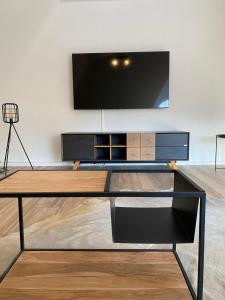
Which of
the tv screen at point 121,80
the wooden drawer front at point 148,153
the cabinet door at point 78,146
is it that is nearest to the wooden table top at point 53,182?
the cabinet door at point 78,146

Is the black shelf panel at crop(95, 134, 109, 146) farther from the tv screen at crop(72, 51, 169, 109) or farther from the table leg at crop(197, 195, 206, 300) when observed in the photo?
the table leg at crop(197, 195, 206, 300)

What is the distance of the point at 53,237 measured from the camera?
191 cm

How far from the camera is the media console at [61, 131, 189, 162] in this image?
4074mm

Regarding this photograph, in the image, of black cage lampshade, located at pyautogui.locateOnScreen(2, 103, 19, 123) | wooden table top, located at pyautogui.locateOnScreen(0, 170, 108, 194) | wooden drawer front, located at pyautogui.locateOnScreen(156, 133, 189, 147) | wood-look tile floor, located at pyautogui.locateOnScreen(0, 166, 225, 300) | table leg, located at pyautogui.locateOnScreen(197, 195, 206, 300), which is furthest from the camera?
black cage lampshade, located at pyautogui.locateOnScreen(2, 103, 19, 123)

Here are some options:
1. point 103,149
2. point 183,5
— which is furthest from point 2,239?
point 183,5

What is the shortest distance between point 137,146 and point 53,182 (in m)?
2.87

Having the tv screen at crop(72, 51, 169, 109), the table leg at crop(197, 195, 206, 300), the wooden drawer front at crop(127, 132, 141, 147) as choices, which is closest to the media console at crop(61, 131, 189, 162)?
the wooden drawer front at crop(127, 132, 141, 147)

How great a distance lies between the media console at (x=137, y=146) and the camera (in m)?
4.07

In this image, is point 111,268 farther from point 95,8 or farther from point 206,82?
point 95,8

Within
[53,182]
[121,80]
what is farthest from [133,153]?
[53,182]

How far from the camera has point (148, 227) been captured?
1346 mm

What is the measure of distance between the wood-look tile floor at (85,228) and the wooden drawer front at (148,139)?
1.04 metres

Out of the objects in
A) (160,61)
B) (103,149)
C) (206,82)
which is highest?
(160,61)

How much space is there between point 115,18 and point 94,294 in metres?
4.11
